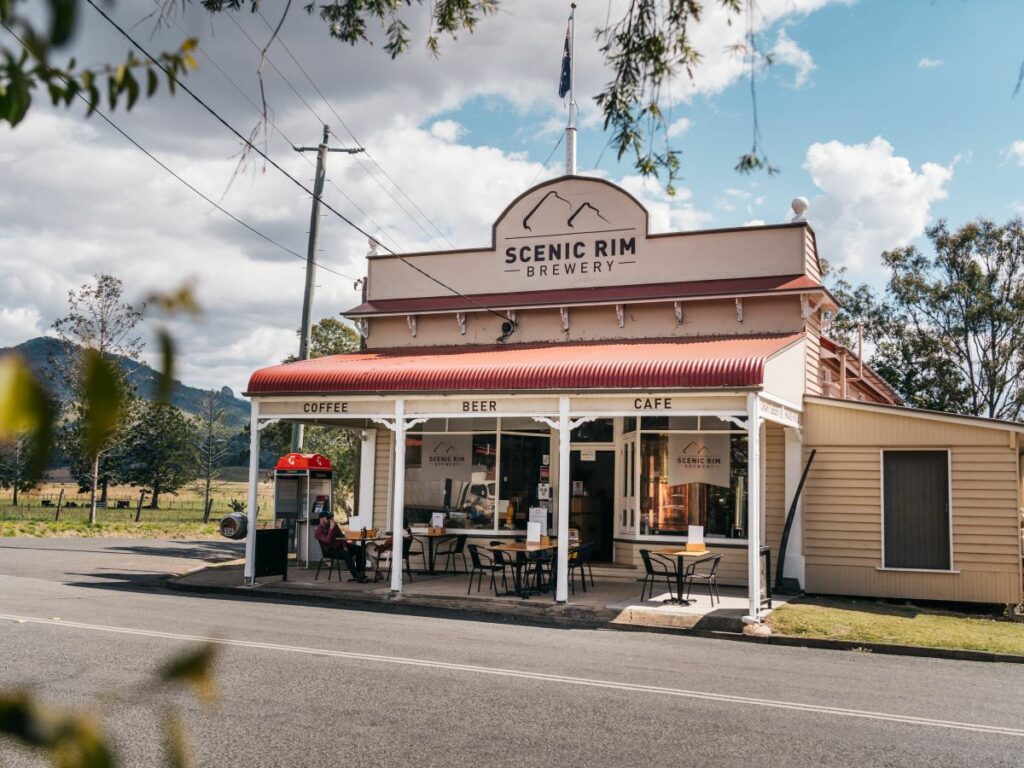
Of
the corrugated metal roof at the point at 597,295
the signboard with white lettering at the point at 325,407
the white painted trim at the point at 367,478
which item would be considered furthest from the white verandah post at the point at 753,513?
the white painted trim at the point at 367,478

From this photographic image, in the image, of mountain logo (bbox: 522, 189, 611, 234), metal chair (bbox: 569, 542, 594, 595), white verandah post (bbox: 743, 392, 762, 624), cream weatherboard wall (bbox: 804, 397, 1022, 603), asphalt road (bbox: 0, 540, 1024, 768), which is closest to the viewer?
asphalt road (bbox: 0, 540, 1024, 768)

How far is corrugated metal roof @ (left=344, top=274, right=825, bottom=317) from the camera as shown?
1762 centimetres

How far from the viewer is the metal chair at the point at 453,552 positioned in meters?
18.6

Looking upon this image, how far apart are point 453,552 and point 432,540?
1.58 ft

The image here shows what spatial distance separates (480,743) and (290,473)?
15.6 meters

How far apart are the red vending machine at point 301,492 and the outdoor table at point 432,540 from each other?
10.4 ft

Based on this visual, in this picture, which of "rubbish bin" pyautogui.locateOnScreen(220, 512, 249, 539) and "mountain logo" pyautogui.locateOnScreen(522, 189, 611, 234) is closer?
"mountain logo" pyautogui.locateOnScreen(522, 189, 611, 234)

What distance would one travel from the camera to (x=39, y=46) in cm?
101

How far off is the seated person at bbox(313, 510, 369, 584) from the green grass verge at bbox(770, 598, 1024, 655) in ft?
24.2

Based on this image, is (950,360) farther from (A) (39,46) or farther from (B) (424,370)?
(A) (39,46)

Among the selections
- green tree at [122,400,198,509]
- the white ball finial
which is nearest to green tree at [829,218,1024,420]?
the white ball finial

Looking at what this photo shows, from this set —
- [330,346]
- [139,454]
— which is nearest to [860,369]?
[330,346]

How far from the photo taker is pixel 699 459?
17.0 m

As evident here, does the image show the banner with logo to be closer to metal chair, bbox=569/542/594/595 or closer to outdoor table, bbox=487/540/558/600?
metal chair, bbox=569/542/594/595
